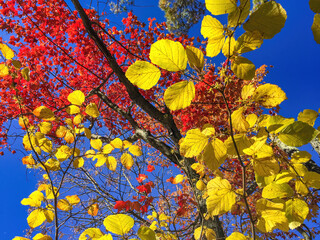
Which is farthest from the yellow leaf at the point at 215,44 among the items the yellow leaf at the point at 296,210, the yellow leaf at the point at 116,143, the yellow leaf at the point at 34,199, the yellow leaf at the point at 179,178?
the yellow leaf at the point at 179,178

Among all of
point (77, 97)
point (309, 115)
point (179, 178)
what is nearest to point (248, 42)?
point (309, 115)

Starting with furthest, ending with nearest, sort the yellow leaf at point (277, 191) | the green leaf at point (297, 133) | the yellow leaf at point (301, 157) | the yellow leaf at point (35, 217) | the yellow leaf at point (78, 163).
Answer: the yellow leaf at point (78, 163) < the yellow leaf at point (35, 217) < the yellow leaf at point (301, 157) < the yellow leaf at point (277, 191) < the green leaf at point (297, 133)

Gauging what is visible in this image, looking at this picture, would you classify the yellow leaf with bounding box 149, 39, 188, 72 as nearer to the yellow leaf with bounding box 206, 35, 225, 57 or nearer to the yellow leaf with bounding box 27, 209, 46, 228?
the yellow leaf with bounding box 206, 35, 225, 57

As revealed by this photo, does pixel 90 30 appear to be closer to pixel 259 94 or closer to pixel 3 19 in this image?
pixel 259 94

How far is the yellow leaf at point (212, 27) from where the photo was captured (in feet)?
1.77

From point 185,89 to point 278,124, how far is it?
38 centimetres

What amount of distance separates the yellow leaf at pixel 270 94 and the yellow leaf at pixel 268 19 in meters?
0.22

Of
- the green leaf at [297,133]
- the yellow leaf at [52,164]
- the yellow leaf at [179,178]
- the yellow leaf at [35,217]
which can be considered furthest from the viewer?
the yellow leaf at [179,178]

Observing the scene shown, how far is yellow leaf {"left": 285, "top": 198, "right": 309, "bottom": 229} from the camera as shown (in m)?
0.75

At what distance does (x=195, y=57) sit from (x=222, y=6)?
140 millimetres

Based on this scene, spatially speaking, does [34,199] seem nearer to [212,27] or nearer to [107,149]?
[107,149]

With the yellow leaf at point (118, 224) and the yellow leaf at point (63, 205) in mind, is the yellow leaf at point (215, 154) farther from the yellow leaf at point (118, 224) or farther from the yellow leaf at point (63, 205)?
the yellow leaf at point (63, 205)

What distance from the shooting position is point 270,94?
2.26 feet

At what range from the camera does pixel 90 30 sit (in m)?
2.72
